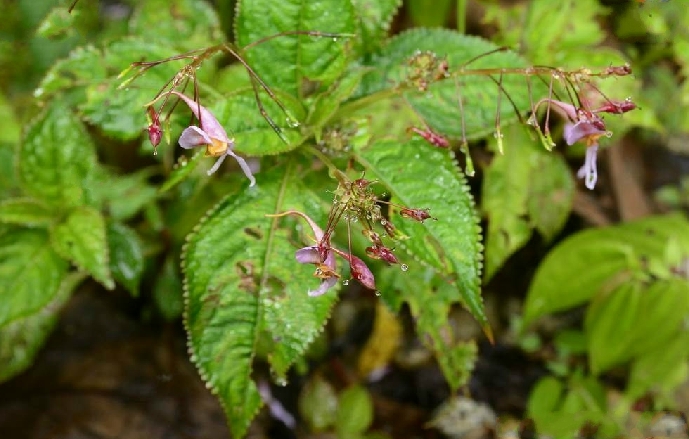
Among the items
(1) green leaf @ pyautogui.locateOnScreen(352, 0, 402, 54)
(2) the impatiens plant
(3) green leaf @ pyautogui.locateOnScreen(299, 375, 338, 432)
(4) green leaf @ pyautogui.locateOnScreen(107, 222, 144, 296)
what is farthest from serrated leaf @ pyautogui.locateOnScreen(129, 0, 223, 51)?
(3) green leaf @ pyautogui.locateOnScreen(299, 375, 338, 432)

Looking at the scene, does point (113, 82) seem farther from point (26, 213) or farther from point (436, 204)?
point (436, 204)

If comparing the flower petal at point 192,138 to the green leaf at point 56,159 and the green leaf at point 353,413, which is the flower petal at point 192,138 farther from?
the green leaf at point 353,413

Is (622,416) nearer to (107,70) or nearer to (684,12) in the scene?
(684,12)

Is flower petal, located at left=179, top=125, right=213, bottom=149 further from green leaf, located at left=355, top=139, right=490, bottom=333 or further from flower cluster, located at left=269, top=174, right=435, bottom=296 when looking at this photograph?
green leaf, located at left=355, top=139, right=490, bottom=333

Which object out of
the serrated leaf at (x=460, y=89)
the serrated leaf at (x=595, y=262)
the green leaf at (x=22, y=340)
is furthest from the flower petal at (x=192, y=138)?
the serrated leaf at (x=595, y=262)

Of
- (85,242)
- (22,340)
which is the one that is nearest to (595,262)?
(85,242)
